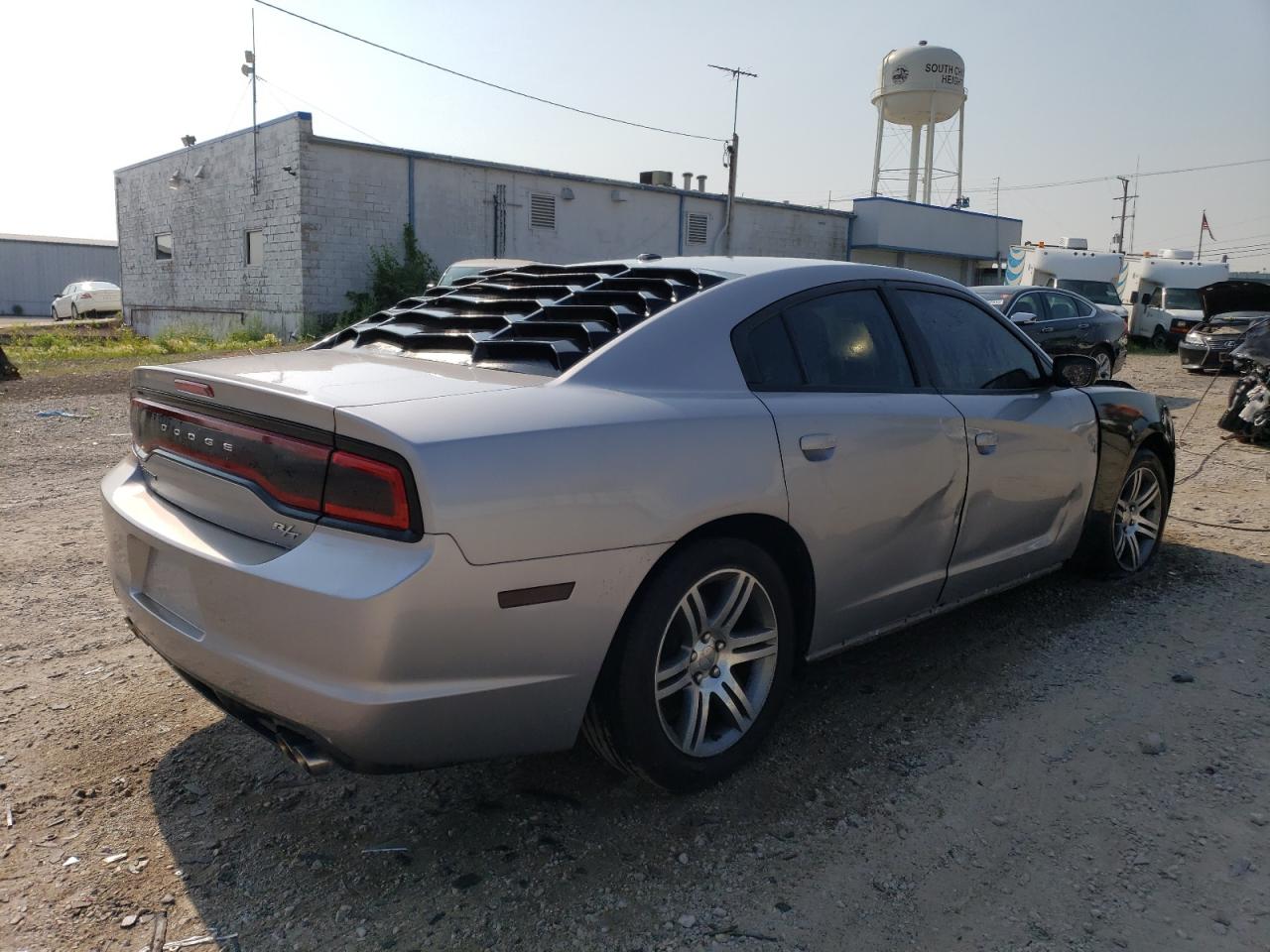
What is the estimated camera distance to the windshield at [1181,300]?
25.0 m

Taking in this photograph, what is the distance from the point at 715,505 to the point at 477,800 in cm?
115

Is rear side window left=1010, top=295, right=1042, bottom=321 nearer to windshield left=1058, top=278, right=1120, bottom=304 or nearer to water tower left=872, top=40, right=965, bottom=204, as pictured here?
windshield left=1058, top=278, right=1120, bottom=304

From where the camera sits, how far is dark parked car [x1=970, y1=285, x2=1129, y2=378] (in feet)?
45.8

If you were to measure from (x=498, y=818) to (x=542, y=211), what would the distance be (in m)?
24.4

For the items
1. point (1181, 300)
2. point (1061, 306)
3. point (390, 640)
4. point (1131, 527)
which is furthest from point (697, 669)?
point (1181, 300)

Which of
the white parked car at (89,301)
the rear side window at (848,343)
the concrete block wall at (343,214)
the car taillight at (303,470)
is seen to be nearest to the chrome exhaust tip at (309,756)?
the car taillight at (303,470)

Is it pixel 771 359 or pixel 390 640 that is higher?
pixel 771 359

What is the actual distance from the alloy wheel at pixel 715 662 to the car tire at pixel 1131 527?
7.92 feet

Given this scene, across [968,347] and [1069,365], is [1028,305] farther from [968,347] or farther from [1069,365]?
[968,347]

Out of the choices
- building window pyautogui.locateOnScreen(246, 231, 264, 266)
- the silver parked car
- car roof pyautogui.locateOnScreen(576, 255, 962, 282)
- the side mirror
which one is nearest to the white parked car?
building window pyautogui.locateOnScreen(246, 231, 264, 266)

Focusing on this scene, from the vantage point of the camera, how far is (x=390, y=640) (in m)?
2.27

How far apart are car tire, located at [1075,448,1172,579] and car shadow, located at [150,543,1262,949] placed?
1.05 m

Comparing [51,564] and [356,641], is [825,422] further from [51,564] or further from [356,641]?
[51,564]

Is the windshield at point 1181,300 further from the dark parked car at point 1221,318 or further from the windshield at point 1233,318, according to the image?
the windshield at point 1233,318
